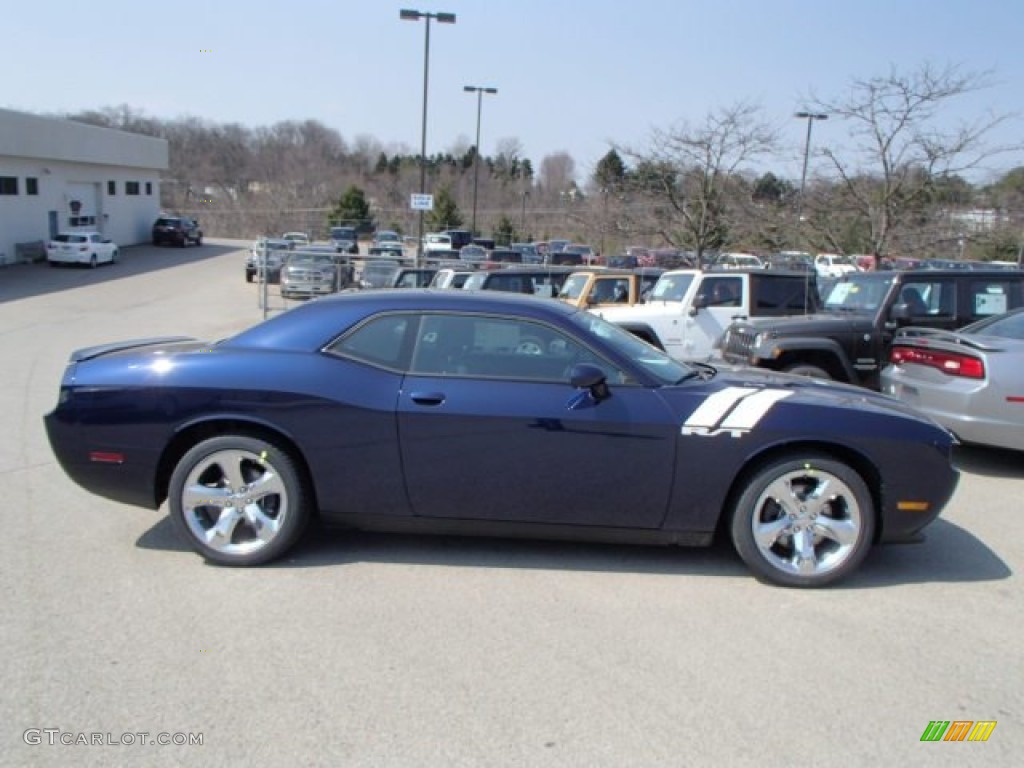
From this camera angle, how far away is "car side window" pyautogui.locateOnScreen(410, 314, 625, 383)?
14.3ft

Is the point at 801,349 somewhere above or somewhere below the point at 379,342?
below

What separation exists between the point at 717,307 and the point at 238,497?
7.93 m

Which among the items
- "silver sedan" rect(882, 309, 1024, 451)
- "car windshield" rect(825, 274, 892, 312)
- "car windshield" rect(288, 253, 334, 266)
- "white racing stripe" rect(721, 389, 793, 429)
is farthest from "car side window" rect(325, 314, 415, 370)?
"car windshield" rect(288, 253, 334, 266)

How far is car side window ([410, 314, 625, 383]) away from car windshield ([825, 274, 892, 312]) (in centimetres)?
618

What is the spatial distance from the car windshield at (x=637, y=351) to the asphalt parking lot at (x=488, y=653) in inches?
30.1

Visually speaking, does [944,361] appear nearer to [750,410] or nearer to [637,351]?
[750,410]

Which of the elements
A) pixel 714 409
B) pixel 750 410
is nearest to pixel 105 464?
pixel 714 409

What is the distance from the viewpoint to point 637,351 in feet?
15.4

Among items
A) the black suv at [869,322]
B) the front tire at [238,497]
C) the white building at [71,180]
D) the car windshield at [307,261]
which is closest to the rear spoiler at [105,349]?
the front tire at [238,497]

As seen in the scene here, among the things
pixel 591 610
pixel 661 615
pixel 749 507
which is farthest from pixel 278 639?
pixel 749 507

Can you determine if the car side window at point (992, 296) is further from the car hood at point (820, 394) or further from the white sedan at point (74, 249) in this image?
the white sedan at point (74, 249)

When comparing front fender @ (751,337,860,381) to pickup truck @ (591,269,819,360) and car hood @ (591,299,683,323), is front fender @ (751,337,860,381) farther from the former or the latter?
car hood @ (591,299,683,323)

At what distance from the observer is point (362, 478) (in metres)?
4.33

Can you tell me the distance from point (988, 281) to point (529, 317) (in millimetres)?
7358
